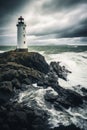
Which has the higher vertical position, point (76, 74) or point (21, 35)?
point (21, 35)

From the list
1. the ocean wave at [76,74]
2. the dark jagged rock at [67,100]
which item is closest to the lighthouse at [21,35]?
the ocean wave at [76,74]

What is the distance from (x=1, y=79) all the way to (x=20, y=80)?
1.46 metres

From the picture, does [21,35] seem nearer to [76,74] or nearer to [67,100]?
[76,74]

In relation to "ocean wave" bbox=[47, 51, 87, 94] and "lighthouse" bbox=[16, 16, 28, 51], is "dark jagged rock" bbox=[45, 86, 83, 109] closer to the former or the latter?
"ocean wave" bbox=[47, 51, 87, 94]

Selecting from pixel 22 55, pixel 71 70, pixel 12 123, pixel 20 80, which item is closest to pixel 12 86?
pixel 20 80

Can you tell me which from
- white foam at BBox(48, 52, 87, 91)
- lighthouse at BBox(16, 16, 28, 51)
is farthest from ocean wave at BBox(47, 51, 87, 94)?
lighthouse at BBox(16, 16, 28, 51)

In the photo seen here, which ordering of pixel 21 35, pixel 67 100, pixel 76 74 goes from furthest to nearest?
1. pixel 21 35
2. pixel 76 74
3. pixel 67 100

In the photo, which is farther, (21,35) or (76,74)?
(21,35)

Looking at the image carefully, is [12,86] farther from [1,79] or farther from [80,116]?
[80,116]

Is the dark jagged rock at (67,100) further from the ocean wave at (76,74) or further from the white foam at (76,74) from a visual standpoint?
the white foam at (76,74)

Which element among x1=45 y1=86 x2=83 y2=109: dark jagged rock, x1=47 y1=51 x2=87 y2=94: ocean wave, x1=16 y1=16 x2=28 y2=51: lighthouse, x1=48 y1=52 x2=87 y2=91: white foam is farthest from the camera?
x1=16 y1=16 x2=28 y2=51: lighthouse

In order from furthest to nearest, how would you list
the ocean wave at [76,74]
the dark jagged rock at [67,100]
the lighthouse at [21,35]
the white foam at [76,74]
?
1. the lighthouse at [21,35]
2. the white foam at [76,74]
3. the ocean wave at [76,74]
4. the dark jagged rock at [67,100]

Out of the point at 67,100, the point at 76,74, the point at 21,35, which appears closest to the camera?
the point at 67,100

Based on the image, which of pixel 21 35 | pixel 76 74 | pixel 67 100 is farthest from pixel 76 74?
pixel 67 100
